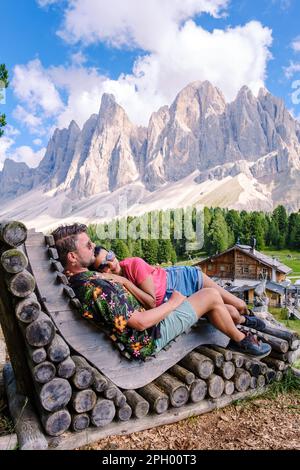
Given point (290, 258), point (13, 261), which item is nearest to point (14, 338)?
point (13, 261)

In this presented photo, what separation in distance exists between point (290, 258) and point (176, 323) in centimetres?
6461

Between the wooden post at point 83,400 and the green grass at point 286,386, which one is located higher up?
the wooden post at point 83,400

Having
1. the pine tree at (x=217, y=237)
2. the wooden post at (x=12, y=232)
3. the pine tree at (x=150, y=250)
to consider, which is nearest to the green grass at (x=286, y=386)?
the wooden post at (x=12, y=232)

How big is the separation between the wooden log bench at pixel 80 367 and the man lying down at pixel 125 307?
0.14 meters

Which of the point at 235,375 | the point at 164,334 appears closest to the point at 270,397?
the point at 235,375

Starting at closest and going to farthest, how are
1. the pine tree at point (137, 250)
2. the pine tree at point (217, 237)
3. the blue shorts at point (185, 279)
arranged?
1. the blue shorts at point (185, 279)
2. the pine tree at point (137, 250)
3. the pine tree at point (217, 237)

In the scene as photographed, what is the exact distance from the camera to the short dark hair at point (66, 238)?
362cm

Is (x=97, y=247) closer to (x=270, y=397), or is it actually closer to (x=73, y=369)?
(x=73, y=369)

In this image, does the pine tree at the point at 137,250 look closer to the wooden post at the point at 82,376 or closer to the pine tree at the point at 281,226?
the pine tree at the point at 281,226

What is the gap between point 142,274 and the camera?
3.88m

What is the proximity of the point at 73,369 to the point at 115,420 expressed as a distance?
2.78ft

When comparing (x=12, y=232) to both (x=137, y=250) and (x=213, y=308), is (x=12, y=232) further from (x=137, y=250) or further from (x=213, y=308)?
(x=137, y=250)

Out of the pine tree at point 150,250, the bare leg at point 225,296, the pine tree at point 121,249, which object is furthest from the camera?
the pine tree at point 150,250

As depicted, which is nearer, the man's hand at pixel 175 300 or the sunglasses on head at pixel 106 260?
the man's hand at pixel 175 300
